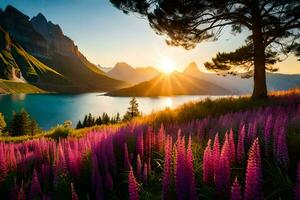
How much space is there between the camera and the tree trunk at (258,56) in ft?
61.7

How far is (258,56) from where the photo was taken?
1927 centimetres

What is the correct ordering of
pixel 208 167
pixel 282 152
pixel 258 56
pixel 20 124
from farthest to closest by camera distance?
pixel 20 124 < pixel 258 56 < pixel 282 152 < pixel 208 167

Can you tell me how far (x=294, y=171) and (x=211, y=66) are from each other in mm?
18153

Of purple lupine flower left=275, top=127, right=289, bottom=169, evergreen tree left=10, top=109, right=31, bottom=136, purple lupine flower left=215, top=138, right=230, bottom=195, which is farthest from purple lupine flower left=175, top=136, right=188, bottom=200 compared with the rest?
evergreen tree left=10, top=109, right=31, bottom=136

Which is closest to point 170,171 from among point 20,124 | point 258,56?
point 258,56

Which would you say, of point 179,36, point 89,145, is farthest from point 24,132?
point 89,145

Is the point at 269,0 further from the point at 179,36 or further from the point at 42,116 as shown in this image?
the point at 42,116

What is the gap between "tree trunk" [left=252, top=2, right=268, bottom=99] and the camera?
1881 cm

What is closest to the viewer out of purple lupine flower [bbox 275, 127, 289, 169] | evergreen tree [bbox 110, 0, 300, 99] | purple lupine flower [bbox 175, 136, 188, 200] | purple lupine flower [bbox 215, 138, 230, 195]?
purple lupine flower [bbox 175, 136, 188, 200]

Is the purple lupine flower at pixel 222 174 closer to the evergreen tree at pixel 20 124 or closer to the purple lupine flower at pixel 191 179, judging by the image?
the purple lupine flower at pixel 191 179

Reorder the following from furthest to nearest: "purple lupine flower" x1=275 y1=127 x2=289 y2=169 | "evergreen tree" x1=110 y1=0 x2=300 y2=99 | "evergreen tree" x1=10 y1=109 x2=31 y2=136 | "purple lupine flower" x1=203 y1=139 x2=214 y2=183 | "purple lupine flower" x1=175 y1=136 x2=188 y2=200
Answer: "evergreen tree" x1=10 y1=109 x2=31 y2=136 < "evergreen tree" x1=110 y1=0 x2=300 y2=99 < "purple lupine flower" x1=275 y1=127 x2=289 y2=169 < "purple lupine flower" x1=203 y1=139 x2=214 y2=183 < "purple lupine flower" x1=175 y1=136 x2=188 y2=200

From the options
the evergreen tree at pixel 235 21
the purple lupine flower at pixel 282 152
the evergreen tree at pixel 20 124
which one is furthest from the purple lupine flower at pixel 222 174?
the evergreen tree at pixel 20 124

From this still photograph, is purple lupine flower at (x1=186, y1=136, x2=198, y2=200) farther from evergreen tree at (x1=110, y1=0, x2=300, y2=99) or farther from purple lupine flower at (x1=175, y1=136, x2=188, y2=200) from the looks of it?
evergreen tree at (x1=110, y1=0, x2=300, y2=99)

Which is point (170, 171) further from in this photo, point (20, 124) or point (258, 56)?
point (20, 124)
